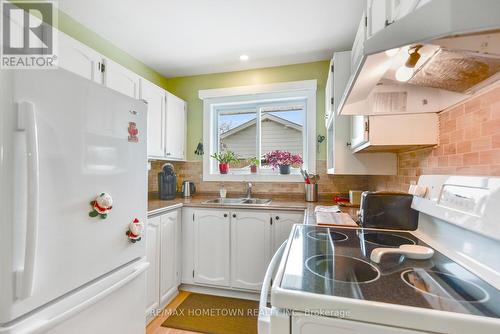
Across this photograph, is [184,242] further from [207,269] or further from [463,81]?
[463,81]

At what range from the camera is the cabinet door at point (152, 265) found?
1.76 meters

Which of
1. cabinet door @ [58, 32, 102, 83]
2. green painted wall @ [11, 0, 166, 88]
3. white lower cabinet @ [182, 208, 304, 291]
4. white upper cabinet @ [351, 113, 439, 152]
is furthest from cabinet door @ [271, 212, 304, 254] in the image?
green painted wall @ [11, 0, 166, 88]

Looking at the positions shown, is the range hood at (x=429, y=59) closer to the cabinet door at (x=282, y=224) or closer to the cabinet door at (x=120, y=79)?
the cabinet door at (x=282, y=224)

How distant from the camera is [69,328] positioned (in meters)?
0.88

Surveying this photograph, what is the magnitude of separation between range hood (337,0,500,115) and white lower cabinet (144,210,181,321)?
5.28 feet

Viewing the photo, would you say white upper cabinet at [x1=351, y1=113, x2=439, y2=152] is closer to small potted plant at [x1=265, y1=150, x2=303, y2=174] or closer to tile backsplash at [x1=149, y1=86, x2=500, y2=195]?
tile backsplash at [x1=149, y1=86, x2=500, y2=195]

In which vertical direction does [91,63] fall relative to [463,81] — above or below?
above

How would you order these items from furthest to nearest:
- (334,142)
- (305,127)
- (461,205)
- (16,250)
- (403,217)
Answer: (305,127)
(334,142)
(403,217)
(461,205)
(16,250)

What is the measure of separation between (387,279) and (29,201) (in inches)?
44.2

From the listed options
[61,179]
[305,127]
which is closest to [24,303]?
[61,179]

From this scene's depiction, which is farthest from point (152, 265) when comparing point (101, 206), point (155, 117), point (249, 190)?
point (155, 117)

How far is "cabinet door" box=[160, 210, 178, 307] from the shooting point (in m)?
1.96

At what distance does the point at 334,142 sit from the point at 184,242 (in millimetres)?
1655

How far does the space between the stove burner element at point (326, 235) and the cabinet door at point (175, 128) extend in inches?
73.0
